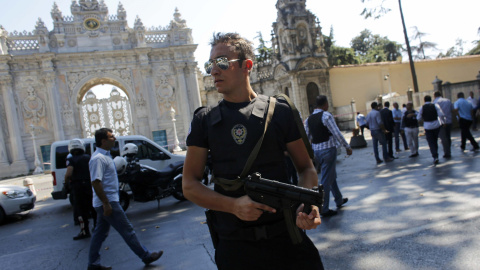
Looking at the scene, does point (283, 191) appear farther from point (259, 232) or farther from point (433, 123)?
point (433, 123)

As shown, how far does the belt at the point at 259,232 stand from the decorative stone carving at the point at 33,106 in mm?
27671

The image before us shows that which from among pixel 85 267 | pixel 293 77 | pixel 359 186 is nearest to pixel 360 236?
pixel 359 186

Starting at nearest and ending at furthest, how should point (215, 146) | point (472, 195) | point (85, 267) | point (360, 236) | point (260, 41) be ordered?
point (215, 146)
point (360, 236)
point (85, 267)
point (472, 195)
point (260, 41)

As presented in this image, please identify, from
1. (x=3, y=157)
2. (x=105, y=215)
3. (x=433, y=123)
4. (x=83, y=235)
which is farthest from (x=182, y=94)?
(x=105, y=215)

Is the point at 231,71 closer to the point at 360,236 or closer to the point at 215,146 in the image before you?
the point at 215,146

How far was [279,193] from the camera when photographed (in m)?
1.84

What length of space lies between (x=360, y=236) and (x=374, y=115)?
20.9 ft

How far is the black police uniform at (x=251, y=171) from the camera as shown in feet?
6.52

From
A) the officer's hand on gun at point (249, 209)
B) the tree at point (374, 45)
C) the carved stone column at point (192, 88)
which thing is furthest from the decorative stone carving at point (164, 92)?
the tree at point (374, 45)

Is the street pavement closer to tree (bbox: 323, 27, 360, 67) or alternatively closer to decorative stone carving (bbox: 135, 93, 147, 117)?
decorative stone carving (bbox: 135, 93, 147, 117)

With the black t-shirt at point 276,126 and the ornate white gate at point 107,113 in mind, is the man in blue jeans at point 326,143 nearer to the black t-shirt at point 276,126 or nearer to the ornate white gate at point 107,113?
the black t-shirt at point 276,126

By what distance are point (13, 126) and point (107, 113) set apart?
20.3 ft

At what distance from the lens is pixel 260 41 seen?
1668 inches

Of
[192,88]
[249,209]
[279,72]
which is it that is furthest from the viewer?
[279,72]
